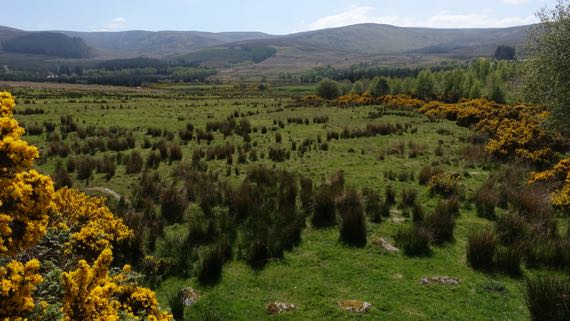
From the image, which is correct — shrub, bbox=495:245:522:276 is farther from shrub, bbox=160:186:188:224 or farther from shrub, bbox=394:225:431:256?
shrub, bbox=160:186:188:224

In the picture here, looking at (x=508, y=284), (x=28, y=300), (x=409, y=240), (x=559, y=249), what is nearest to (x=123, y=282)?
(x=28, y=300)

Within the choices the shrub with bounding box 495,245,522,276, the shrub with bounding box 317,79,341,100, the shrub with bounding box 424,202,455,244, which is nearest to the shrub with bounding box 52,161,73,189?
the shrub with bounding box 424,202,455,244

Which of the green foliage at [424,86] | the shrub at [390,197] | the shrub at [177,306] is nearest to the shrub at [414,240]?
the shrub at [390,197]

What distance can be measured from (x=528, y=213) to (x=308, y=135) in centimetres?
1602

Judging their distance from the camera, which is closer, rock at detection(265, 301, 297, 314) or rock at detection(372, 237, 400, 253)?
rock at detection(265, 301, 297, 314)

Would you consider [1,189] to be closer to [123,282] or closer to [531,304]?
[123,282]

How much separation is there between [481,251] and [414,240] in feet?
4.86

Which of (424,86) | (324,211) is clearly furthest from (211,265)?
(424,86)

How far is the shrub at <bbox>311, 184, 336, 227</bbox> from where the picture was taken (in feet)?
38.5

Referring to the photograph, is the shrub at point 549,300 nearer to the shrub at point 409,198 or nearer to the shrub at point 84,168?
the shrub at point 409,198

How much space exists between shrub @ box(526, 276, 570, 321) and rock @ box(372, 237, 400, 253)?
10.3ft

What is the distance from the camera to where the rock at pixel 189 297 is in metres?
8.02

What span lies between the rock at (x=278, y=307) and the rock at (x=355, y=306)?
93 cm

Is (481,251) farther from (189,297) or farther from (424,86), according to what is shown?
(424,86)
